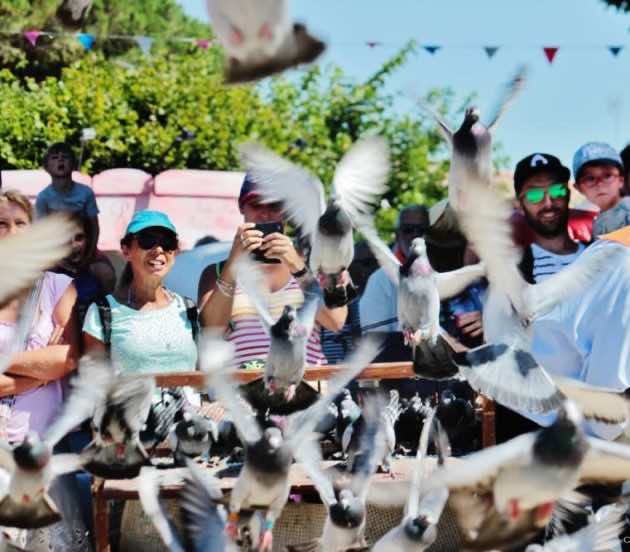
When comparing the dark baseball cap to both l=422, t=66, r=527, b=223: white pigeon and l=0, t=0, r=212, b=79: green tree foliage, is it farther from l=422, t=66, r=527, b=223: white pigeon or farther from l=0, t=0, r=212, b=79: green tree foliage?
l=0, t=0, r=212, b=79: green tree foliage

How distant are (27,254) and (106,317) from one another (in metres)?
0.62

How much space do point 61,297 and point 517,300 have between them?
5.24 feet

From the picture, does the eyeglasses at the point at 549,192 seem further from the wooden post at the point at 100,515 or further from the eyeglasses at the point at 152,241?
the wooden post at the point at 100,515

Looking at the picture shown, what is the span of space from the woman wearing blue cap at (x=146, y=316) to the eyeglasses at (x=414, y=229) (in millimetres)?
1302

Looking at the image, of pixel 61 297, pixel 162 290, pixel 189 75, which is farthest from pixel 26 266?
pixel 189 75

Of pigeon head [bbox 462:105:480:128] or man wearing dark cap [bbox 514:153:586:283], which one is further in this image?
man wearing dark cap [bbox 514:153:586:283]

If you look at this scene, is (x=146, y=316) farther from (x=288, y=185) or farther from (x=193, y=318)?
(x=288, y=185)

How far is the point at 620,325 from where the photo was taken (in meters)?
3.66

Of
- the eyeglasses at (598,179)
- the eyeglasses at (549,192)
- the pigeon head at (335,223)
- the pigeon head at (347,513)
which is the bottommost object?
the pigeon head at (347,513)

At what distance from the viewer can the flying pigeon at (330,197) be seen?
12.0 ft

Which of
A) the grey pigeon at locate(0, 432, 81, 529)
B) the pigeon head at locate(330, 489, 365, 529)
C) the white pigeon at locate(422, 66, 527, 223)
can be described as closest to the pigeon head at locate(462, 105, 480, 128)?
the white pigeon at locate(422, 66, 527, 223)

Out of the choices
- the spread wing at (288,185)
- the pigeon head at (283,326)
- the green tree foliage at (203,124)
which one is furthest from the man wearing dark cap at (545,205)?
the green tree foliage at (203,124)

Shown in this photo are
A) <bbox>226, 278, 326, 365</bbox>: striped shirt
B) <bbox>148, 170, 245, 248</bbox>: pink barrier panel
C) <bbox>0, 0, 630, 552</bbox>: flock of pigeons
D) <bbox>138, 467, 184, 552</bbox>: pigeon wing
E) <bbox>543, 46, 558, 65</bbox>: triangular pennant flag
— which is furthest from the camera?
<bbox>148, 170, 245, 248</bbox>: pink barrier panel

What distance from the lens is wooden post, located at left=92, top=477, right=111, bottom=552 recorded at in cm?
392
